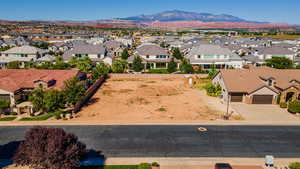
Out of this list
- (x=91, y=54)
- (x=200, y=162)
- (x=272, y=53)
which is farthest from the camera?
(x=272, y=53)

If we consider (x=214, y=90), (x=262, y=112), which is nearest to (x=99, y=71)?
(x=214, y=90)

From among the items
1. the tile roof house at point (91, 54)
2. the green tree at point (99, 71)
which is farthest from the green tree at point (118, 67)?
the tile roof house at point (91, 54)

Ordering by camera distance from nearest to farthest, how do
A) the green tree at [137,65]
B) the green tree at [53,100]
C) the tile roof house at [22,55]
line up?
1. the green tree at [53,100]
2. the green tree at [137,65]
3. the tile roof house at [22,55]

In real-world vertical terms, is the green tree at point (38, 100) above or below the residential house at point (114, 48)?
below

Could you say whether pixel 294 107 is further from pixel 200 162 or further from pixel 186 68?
pixel 186 68

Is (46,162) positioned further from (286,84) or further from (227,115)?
(286,84)

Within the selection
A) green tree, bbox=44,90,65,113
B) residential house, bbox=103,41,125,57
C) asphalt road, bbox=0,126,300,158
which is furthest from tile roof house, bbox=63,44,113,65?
asphalt road, bbox=0,126,300,158

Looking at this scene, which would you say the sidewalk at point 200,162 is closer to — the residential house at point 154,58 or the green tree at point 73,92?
the green tree at point 73,92

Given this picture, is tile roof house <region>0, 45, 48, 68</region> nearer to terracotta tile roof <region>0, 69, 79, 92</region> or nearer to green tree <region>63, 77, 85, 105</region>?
terracotta tile roof <region>0, 69, 79, 92</region>
